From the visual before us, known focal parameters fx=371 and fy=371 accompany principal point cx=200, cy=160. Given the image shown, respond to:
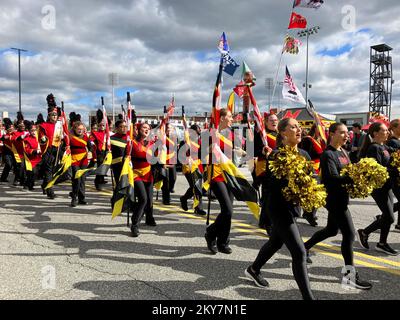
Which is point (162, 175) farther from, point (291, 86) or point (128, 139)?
point (291, 86)

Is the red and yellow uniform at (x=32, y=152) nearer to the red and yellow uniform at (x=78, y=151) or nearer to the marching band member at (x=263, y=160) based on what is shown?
the red and yellow uniform at (x=78, y=151)

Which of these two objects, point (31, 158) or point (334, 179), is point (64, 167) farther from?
point (334, 179)

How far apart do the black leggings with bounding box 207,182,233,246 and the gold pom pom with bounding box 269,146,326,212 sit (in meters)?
1.52

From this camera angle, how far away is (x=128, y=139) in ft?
20.6

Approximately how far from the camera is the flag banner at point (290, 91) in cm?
711

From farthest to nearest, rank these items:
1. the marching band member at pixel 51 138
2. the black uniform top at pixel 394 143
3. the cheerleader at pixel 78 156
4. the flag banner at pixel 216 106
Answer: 1. the marching band member at pixel 51 138
2. the cheerleader at pixel 78 156
3. the black uniform top at pixel 394 143
4. the flag banner at pixel 216 106

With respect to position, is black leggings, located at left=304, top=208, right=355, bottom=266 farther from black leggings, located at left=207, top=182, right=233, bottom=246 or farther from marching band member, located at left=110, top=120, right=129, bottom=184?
marching band member, located at left=110, top=120, right=129, bottom=184

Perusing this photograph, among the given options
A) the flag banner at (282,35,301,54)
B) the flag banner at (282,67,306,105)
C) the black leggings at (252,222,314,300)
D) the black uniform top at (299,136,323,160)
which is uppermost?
the flag banner at (282,35,301,54)

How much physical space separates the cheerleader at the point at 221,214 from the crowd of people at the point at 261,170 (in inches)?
0.5

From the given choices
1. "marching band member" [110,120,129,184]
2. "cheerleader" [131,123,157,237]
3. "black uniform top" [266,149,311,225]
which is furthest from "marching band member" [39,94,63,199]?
"black uniform top" [266,149,311,225]

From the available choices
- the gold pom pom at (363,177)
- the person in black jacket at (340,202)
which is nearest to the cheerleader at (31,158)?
the person in black jacket at (340,202)

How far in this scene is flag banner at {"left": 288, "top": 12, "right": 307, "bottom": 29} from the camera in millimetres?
9148
